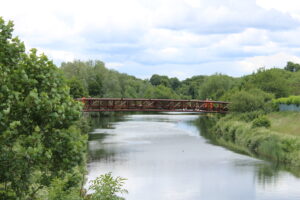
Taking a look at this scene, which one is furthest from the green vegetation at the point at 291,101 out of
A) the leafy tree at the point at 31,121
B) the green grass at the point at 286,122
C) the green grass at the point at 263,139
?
the leafy tree at the point at 31,121

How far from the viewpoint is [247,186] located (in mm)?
33906

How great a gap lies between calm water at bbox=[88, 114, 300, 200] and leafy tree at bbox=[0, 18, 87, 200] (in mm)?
16915

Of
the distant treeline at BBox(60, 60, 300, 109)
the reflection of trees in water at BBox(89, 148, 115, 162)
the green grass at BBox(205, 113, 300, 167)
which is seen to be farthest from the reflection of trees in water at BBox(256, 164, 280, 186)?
the distant treeline at BBox(60, 60, 300, 109)

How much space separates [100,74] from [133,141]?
50.9m

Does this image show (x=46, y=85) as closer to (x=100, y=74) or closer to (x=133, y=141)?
(x=133, y=141)

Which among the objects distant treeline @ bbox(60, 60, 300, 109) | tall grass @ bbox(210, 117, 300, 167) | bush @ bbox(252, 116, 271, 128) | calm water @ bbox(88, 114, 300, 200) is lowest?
calm water @ bbox(88, 114, 300, 200)

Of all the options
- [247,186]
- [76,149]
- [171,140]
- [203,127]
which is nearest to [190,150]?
[171,140]

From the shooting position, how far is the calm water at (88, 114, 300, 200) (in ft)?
105

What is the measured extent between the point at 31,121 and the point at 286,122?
159ft

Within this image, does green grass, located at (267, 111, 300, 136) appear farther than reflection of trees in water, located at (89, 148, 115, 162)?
Yes

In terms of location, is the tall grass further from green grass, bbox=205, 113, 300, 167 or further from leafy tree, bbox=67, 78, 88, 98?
leafy tree, bbox=67, 78, 88, 98

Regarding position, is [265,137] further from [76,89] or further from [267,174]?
[76,89]

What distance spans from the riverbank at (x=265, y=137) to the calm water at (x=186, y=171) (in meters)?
2.07

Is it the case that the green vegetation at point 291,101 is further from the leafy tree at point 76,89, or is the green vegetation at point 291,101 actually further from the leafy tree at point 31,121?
the leafy tree at point 31,121
